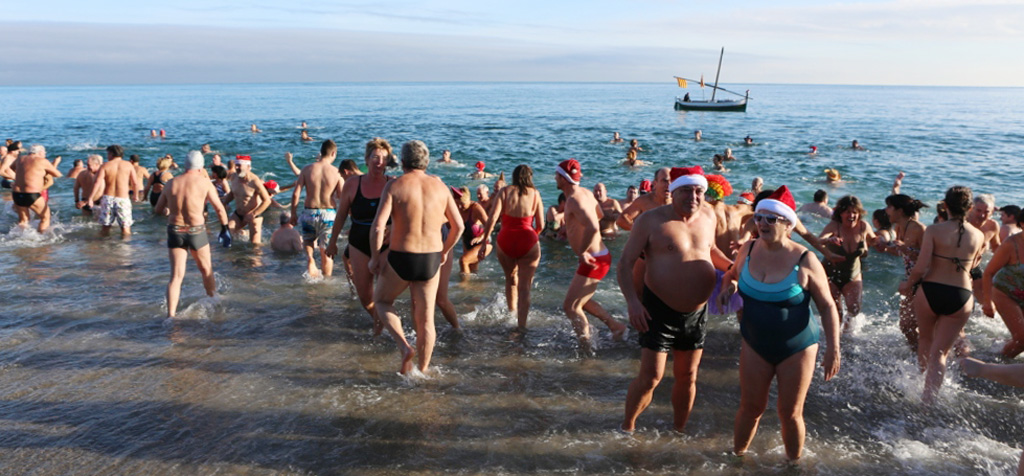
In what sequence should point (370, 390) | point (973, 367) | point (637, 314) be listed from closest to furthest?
point (973, 367) → point (637, 314) → point (370, 390)

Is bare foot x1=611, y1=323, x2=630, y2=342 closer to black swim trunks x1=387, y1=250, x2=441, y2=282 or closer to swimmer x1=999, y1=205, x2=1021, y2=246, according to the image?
black swim trunks x1=387, y1=250, x2=441, y2=282

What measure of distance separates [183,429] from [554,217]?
7.76m

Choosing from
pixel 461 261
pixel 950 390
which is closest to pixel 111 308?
pixel 461 261

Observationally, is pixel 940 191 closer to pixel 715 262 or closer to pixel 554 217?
pixel 554 217

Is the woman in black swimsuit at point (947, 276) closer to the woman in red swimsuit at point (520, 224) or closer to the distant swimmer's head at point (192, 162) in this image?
the woman in red swimsuit at point (520, 224)

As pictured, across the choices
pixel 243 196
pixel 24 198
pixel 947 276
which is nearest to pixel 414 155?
pixel 947 276

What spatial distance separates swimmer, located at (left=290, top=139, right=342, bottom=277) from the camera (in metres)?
8.23

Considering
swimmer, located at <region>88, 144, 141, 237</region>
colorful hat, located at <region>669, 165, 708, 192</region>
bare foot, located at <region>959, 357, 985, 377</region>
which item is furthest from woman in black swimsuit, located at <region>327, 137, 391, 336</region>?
swimmer, located at <region>88, 144, 141, 237</region>

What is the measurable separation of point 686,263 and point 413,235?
6.94 ft

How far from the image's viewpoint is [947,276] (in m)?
5.33

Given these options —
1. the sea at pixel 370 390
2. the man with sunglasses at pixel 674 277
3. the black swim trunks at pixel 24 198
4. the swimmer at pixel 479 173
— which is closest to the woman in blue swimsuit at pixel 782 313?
the man with sunglasses at pixel 674 277

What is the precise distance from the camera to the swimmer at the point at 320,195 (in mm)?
8227

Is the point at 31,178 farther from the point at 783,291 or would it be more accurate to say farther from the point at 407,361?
the point at 783,291

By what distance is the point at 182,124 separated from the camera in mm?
48656
